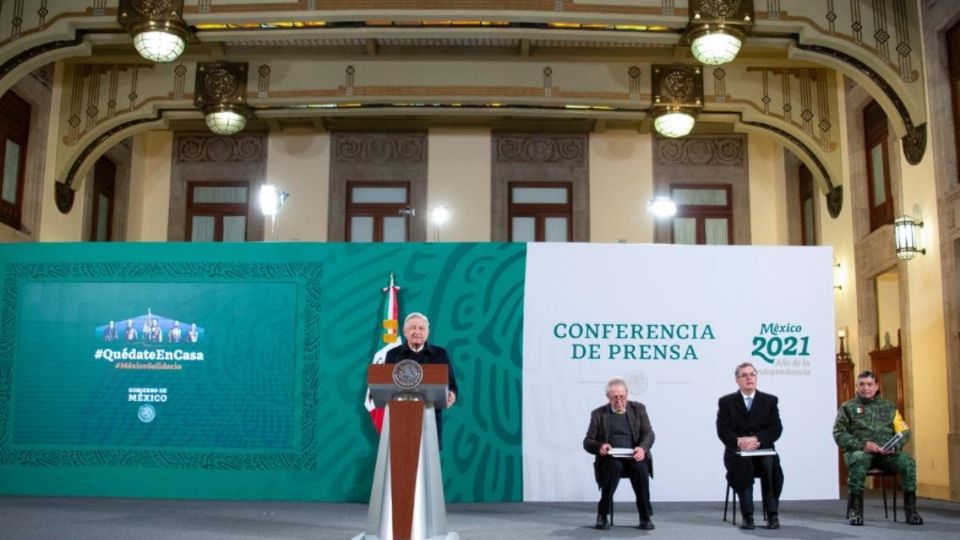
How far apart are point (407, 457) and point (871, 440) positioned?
12.2ft

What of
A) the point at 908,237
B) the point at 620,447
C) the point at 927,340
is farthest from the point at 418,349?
the point at 927,340

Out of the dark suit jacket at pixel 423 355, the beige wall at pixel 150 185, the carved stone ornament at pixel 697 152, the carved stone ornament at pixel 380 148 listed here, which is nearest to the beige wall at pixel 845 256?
the carved stone ornament at pixel 697 152

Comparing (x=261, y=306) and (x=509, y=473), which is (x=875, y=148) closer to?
(x=509, y=473)

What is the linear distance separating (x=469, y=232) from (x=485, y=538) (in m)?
8.16

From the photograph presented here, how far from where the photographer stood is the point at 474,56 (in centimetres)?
1195

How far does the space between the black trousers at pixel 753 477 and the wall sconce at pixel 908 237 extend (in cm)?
405

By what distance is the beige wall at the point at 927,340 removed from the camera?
30.3 ft

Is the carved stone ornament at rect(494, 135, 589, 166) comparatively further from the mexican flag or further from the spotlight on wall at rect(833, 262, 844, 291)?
the mexican flag

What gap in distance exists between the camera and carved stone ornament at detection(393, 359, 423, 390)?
523 cm

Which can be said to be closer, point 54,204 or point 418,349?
point 418,349

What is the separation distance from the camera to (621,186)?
1388 centimetres

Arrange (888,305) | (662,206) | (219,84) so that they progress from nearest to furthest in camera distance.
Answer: (888,305) < (219,84) < (662,206)

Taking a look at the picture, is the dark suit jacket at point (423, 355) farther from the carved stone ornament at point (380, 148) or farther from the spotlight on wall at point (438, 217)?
the carved stone ornament at point (380, 148)

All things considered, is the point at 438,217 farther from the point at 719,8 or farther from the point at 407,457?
the point at 407,457
